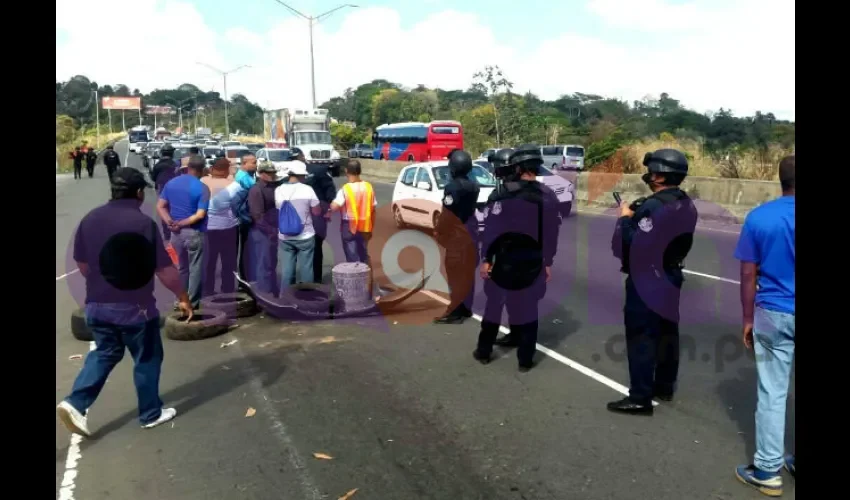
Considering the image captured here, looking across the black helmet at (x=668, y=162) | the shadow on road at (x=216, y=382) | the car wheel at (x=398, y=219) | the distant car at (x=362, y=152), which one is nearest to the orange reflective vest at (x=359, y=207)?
the shadow on road at (x=216, y=382)

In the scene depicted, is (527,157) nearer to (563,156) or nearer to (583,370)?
(583,370)

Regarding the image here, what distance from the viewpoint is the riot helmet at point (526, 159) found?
5.81 metres

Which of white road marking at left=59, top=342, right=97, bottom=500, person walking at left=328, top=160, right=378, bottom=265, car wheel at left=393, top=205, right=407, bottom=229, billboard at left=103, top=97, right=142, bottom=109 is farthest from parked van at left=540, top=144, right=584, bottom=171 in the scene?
billboard at left=103, top=97, right=142, bottom=109

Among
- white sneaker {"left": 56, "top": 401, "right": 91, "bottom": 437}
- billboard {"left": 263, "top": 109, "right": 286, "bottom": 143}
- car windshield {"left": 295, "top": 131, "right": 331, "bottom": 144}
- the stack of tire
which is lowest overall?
white sneaker {"left": 56, "top": 401, "right": 91, "bottom": 437}

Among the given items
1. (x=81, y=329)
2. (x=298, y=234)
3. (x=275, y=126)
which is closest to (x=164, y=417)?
(x=81, y=329)

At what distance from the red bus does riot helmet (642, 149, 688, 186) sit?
36.7 meters

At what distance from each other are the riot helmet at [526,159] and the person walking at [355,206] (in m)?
2.82

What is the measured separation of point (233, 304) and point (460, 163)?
3018 millimetres

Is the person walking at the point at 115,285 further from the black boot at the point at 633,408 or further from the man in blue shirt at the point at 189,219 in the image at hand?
the black boot at the point at 633,408

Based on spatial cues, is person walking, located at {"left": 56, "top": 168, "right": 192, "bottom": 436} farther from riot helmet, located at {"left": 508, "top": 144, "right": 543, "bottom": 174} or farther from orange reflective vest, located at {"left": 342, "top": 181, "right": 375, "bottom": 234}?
orange reflective vest, located at {"left": 342, "top": 181, "right": 375, "bottom": 234}

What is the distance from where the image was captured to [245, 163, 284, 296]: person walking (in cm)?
822

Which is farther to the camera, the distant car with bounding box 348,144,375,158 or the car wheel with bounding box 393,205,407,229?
the distant car with bounding box 348,144,375,158
